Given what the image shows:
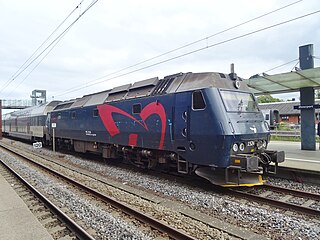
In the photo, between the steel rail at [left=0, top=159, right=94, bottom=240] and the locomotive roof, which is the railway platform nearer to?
the steel rail at [left=0, top=159, right=94, bottom=240]

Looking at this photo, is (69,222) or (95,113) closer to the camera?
(69,222)

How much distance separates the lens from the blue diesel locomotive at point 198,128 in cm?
739

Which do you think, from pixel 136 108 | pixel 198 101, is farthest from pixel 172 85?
pixel 136 108

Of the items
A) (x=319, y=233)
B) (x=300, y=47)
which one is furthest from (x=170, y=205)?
(x=300, y=47)

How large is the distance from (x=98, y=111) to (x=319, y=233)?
10.6 m

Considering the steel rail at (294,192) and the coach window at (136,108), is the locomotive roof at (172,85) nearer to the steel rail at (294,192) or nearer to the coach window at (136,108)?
the coach window at (136,108)

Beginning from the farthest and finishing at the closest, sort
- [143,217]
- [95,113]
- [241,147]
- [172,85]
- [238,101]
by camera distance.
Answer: [95,113], [172,85], [238,101], [241,147], [143,217]

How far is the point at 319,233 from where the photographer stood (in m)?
5.01

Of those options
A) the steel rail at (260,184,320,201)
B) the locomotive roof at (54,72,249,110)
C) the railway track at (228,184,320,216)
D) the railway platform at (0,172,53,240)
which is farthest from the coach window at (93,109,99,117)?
the steel rail at (260,184,320,201)

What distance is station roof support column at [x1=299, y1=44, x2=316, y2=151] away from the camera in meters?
14.0

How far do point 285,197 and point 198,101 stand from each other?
346 centimetres

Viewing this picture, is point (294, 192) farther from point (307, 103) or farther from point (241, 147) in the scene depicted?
point (307, 103)

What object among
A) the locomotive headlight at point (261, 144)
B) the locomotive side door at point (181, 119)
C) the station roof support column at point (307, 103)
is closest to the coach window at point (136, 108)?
the locomotive side door at point (181, 119)

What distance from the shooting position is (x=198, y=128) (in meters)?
7.78
